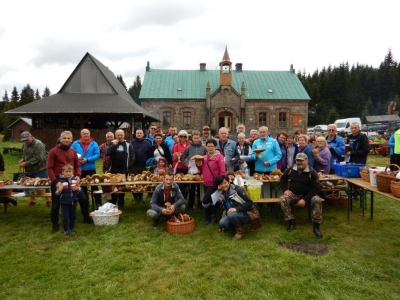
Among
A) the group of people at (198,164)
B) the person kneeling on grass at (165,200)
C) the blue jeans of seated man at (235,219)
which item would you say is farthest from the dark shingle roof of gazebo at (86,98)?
the blue jeans of seated man at (235,219)

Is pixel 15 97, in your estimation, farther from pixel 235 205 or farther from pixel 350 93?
pixel 350 93

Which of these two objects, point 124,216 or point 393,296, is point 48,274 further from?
point 393,296

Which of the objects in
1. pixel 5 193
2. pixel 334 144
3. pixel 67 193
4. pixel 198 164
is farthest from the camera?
pixel 334 144

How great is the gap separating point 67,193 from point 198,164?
7.96 ft

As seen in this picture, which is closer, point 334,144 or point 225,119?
point 334,144

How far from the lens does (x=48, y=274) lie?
363 cm

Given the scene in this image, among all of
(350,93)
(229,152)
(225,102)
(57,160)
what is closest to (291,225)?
(229,152)

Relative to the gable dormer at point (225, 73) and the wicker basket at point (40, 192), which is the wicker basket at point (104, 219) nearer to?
the wicker basket at point (40, 192)

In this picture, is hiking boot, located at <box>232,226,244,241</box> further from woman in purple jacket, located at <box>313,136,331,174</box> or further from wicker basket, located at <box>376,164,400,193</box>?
woman in purple jacket, located at <box>313,136,331,174</box>

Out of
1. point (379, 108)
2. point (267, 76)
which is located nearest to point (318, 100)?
point (379, 108)

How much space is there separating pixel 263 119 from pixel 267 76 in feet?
17.8

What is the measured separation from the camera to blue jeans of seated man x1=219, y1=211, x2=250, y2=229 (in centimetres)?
473

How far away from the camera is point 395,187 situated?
4039mm

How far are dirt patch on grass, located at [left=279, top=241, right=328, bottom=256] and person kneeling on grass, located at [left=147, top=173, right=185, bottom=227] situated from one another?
191 cm
